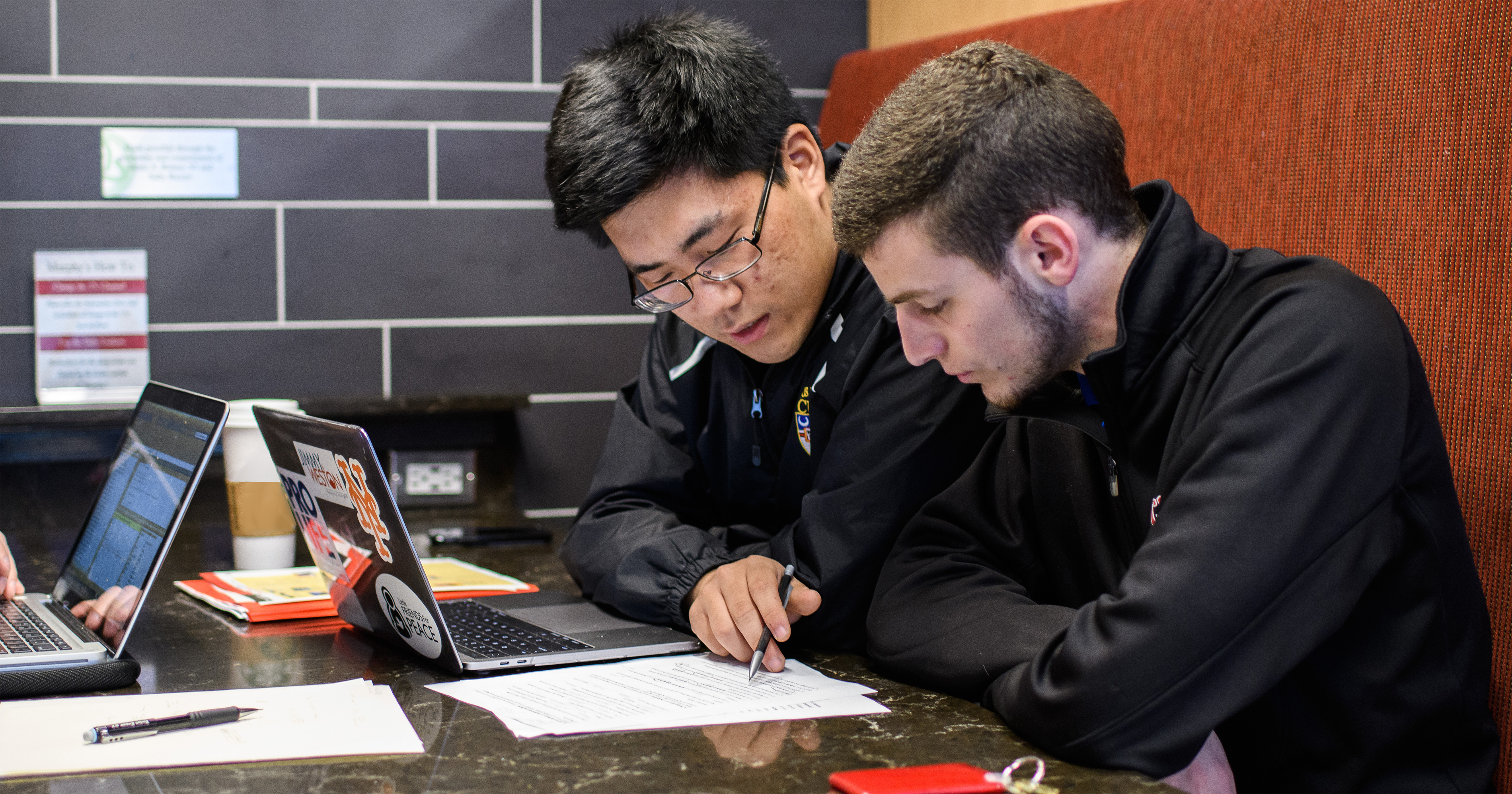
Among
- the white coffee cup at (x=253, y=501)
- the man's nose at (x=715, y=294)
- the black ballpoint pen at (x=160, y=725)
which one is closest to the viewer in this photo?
the black ballpoint pen at (x=160, y=725)

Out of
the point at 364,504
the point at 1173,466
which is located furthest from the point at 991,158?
the point at 364,504

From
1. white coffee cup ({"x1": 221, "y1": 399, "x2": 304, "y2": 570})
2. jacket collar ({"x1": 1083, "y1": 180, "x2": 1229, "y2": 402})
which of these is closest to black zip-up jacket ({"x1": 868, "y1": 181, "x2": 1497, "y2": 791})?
jacket collar ({"x1": 1083, "y1": 180, "x2": 1229, "y2": 402})

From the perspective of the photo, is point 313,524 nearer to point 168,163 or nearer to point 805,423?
point 805,423

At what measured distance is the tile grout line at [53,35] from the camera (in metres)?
2.26

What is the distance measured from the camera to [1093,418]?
113cm

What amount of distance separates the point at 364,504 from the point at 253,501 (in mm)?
623

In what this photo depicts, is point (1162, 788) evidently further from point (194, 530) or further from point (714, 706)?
point (194, 530)

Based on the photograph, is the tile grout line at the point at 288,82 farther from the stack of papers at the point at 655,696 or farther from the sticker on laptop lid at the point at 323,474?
the stack of papers at the point at 655,696

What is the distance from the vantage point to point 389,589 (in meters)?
1.22

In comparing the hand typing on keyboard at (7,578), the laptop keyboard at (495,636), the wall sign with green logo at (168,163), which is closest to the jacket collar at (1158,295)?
the laptop keyboard at (495,636)

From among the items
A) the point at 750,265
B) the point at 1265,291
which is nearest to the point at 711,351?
the point at 750,265

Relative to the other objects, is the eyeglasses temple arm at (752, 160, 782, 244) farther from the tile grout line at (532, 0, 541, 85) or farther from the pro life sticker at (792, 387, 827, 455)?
A: the tile grout line at (532, 0, 541, 85)

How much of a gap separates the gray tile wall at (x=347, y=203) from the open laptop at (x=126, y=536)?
0.97 m

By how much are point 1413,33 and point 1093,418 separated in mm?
570
